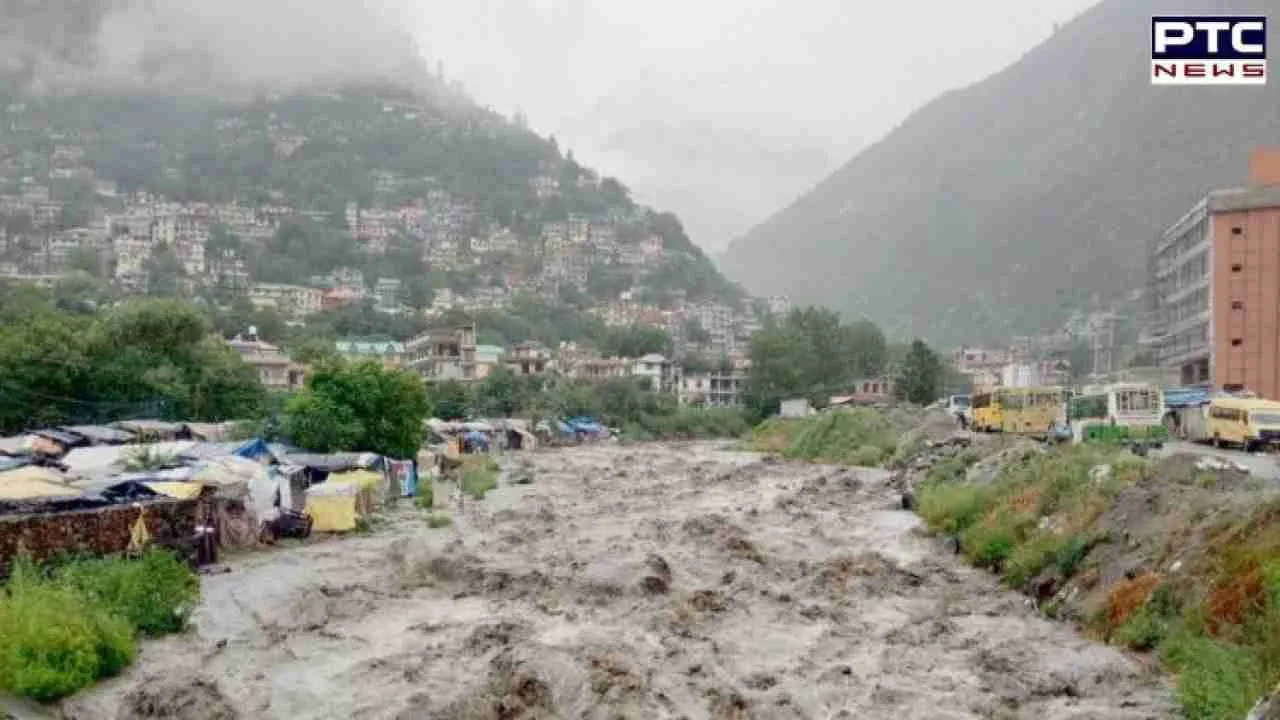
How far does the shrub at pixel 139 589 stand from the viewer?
604 inches

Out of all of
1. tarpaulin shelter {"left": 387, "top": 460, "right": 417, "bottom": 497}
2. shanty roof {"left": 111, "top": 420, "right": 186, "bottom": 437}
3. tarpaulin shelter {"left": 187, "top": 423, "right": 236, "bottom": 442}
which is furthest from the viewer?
tarpaulin shelter {"left": 187, "top": 423, "right": 236, "bottom": 442}

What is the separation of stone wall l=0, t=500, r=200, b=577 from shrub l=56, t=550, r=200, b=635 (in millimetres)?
598

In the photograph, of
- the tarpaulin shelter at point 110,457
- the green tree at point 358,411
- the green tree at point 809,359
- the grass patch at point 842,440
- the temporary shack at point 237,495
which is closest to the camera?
the temporary shack at point 237,495

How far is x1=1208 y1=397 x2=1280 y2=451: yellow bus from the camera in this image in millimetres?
29672

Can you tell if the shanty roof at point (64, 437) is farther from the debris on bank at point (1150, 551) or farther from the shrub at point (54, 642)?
the debris on bank at point (1150, 551)

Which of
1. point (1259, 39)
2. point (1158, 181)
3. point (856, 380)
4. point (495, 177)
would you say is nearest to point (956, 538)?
point (1259, 39)

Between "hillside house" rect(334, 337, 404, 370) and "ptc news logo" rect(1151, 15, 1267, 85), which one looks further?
"hillside house" rect(334, 337, 404, 370)

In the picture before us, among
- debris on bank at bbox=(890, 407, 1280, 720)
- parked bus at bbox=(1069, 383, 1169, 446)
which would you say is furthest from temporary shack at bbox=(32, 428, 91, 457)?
parked bus at bbox=(1069, 383, 1169, 446)

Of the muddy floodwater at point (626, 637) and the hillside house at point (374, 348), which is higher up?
the hillside house at point (374, 348)

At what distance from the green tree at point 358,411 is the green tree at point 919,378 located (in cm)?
4935

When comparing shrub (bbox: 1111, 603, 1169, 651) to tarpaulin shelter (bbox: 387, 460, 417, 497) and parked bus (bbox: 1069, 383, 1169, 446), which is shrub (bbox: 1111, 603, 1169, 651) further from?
tarpaulin shelter (bbox: 387, 460, 417, 497)

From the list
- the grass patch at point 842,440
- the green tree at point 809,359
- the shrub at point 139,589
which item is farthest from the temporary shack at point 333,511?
the green tree at point 809,359

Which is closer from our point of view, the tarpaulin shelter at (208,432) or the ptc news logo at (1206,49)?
the ptc news logo at (1206,49)

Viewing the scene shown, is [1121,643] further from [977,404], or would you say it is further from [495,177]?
[495,177]
